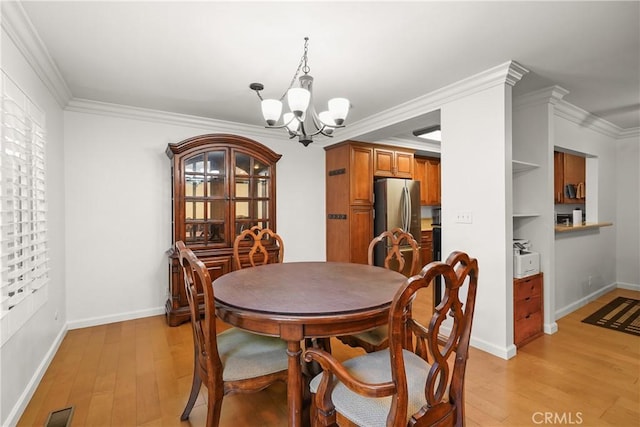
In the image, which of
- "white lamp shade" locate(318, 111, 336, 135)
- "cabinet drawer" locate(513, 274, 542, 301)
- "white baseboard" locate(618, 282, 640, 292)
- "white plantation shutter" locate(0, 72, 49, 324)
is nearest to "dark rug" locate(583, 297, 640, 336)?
"white baseboard" locate(618, 282, 640, 292)

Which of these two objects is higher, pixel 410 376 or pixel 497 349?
pixel 410 376

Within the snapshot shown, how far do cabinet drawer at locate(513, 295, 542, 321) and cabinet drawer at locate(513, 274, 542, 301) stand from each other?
4 cm

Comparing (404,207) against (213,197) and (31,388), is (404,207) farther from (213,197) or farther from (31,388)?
(31,388)

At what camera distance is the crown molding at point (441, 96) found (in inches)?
96.1

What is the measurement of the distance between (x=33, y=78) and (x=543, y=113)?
4.29 meters

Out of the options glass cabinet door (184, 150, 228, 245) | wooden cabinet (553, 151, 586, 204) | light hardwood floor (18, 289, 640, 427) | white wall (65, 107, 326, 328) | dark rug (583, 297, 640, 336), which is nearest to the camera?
light hardwood floor (18, 289, 640, 427)

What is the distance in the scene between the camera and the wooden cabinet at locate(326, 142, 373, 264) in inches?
167

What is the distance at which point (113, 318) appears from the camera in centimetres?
333

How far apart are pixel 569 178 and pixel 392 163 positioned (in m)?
2.41

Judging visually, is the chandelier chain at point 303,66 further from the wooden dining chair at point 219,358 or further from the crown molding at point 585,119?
the crown molding at point 585,119

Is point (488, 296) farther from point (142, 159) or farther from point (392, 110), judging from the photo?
point (142, 159)

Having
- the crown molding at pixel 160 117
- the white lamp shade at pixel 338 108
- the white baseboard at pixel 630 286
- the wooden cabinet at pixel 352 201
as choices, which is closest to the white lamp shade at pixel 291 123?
the white lamp shade at pixel 338 108

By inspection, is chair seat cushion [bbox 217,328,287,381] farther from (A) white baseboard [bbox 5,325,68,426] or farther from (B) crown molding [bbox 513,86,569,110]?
(B) crown molding [bbox 513,86,569,110]
